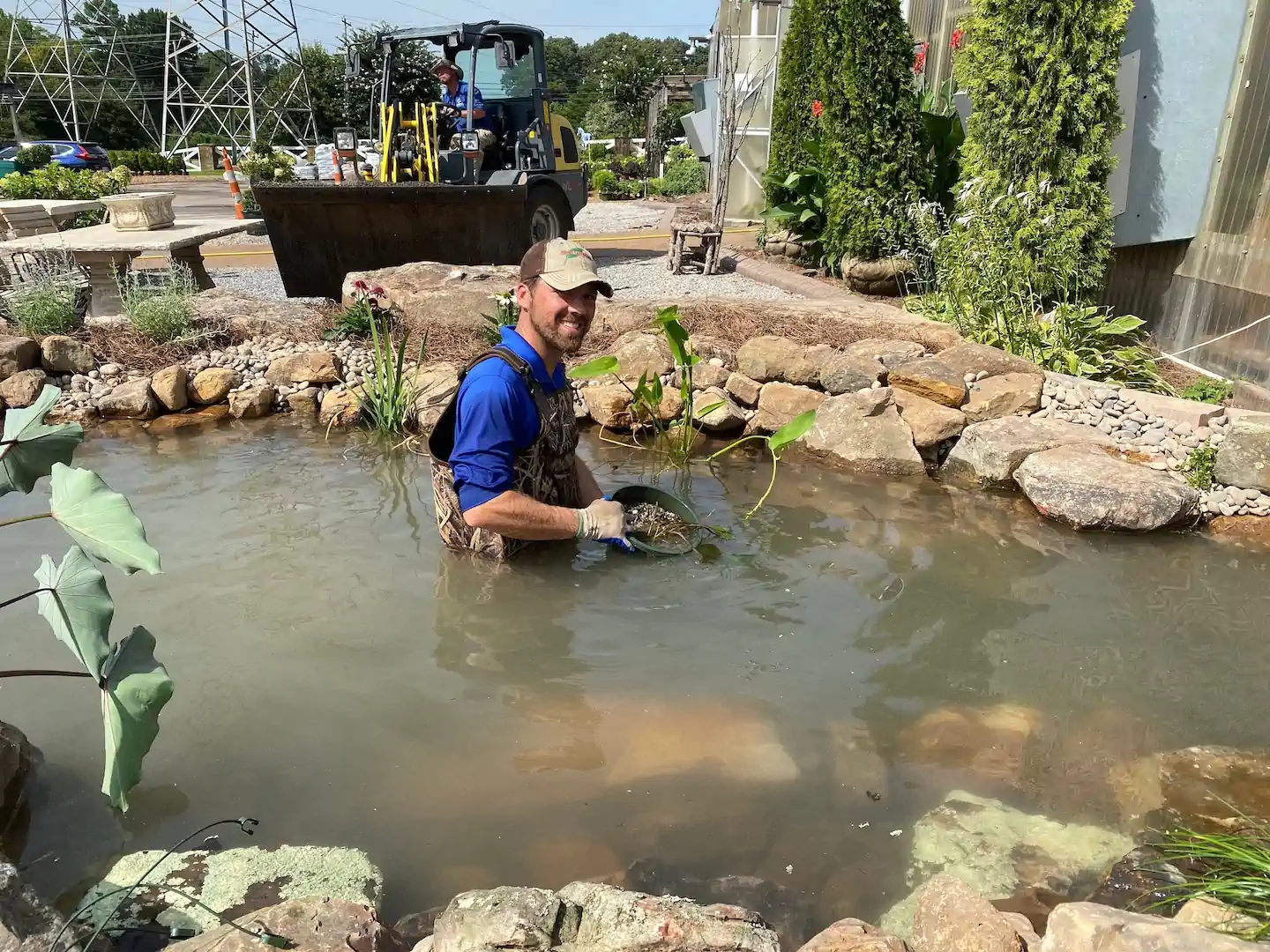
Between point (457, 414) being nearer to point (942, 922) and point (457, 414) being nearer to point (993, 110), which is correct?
point (942, 922)

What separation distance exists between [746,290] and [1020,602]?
17.4 feet

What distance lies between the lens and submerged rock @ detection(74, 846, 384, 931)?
200 centimetres

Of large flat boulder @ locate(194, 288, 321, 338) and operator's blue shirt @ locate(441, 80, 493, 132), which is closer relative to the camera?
large flat boulder @ locate(194, 288, 321, 338)

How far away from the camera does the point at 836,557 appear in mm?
3865

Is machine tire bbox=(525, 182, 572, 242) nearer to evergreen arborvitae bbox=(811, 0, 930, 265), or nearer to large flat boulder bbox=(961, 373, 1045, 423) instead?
evergreen arborvitae bbox=(811, 0, 930, 265)

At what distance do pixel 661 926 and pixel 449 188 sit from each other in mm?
7097

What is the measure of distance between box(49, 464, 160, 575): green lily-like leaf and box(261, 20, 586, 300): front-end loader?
6310mm

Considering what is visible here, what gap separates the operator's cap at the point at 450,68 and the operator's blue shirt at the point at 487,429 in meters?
6.77

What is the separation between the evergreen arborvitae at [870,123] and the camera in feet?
A: 24.9

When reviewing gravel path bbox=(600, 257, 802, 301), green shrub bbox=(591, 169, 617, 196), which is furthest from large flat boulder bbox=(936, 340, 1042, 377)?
green shrub bbox=(591, 169, 617, 196)

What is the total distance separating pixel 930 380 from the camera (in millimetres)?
5113

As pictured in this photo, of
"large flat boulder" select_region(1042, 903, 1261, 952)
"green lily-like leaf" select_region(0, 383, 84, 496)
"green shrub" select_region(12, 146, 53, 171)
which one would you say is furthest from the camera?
"green shrub" select_region(12, 146, 53, 171)

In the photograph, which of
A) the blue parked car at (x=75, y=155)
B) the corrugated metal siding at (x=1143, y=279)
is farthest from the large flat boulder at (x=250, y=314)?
the blue parked car at (x=75, y=155)

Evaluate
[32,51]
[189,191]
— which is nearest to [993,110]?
[189,191]
